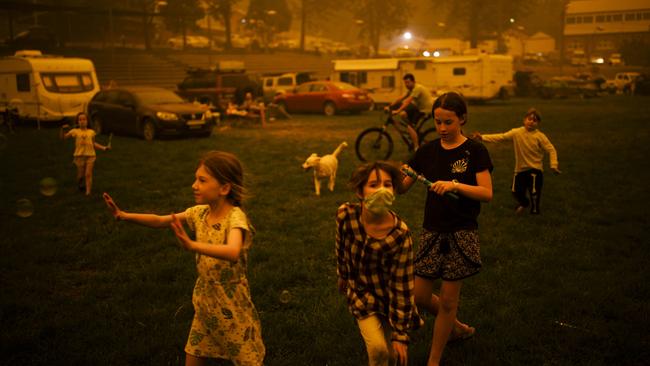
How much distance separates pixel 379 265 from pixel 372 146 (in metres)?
9.47

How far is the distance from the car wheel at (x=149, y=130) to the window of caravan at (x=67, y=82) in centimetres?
720

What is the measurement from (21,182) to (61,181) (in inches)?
34.1

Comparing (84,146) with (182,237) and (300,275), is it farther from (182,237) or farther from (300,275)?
(182,237)

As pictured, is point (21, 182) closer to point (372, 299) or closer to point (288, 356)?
point (288, 356)

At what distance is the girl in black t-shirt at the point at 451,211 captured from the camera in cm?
355

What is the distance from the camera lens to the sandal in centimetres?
423

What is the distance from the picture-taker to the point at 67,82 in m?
22.3

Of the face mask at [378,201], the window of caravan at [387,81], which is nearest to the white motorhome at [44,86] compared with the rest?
the window of caravan at [387,81]

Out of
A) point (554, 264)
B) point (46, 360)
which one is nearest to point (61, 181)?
point (46, 360)

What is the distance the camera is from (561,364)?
3959mm

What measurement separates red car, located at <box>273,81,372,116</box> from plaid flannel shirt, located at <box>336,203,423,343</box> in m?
22.4

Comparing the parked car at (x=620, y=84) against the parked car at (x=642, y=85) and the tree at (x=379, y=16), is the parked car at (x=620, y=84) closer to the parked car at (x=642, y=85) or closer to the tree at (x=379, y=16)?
the parked car at (x=642, y=85)

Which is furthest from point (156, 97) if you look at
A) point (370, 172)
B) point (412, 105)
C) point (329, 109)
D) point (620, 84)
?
point (620, 84)

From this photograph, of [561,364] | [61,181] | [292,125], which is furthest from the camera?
[292,125]
